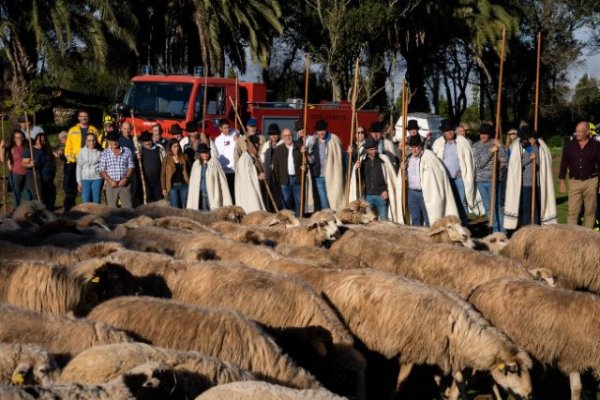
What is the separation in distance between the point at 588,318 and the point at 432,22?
3868 cm

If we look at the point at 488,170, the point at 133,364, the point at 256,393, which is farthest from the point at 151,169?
the point at 256,393

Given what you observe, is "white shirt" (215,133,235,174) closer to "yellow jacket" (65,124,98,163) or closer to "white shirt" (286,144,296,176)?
"white shirt" (286,144,296,176)

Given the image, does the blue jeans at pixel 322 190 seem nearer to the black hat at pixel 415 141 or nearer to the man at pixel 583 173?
the black hat at pixel 415 141

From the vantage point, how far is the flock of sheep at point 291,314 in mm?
5512

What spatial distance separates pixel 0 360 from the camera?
5.39 metres

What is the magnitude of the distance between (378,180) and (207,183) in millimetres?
2769

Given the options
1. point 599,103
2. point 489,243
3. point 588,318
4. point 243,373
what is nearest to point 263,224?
point 489,243

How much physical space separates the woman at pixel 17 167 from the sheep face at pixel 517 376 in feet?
36.1

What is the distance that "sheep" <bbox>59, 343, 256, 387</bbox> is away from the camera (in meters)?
5.36

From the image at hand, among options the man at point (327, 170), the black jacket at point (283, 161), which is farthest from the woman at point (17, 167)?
the man at point (327, 170)

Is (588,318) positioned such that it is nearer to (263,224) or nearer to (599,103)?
(263,224)

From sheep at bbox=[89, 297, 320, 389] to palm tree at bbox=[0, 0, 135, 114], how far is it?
884 inches

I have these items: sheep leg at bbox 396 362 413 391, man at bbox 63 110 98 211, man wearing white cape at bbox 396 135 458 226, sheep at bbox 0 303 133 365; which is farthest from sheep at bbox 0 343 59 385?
man at bbox 63 110 98 211

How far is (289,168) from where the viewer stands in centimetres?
1534
